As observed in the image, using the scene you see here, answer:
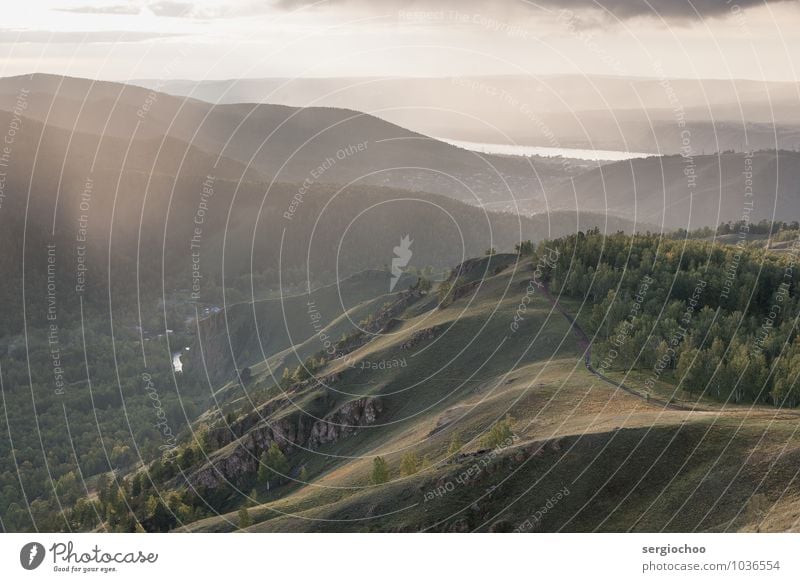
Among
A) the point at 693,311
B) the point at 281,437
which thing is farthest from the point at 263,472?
the point at 693,311

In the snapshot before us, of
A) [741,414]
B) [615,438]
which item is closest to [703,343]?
[741,414]

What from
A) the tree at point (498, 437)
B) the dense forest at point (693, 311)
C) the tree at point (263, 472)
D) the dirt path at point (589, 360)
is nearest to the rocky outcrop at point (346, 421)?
the tree at point (263, 472)

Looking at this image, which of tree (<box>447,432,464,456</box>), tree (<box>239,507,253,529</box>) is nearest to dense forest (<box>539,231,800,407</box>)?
tree (<box>447,432,464,456</box>)

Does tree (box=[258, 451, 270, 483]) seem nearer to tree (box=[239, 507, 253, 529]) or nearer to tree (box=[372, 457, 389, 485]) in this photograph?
tree (box=[239, 507, 253, 529])

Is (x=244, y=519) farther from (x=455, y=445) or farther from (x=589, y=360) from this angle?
(x=589, y=360)

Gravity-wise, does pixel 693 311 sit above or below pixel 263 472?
above
